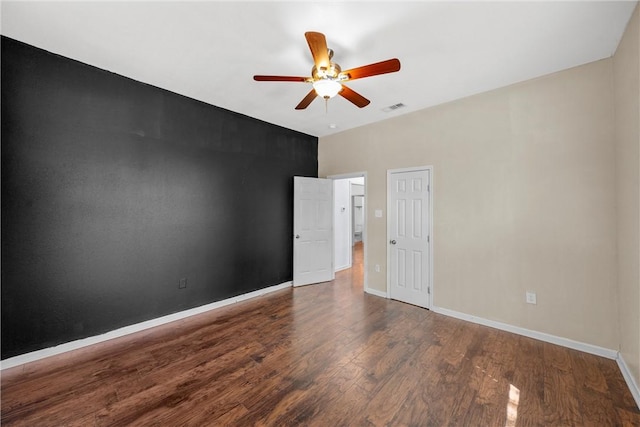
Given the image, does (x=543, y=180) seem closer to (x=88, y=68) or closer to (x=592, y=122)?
(x=592, y=122)

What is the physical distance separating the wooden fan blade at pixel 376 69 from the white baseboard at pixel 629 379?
10.0 feet

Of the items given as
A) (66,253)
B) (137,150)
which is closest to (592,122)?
(137,150)

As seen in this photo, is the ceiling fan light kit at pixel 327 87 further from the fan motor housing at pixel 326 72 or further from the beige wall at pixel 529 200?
the beige wall at pixel 529 200

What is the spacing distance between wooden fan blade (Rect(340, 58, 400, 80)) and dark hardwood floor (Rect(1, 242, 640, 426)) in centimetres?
256

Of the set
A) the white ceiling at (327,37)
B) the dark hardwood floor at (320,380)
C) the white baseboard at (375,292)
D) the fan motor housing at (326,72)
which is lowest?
the dark hardwood floor at (320,380)

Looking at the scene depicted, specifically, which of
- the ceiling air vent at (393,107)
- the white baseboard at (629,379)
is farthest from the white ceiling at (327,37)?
the white baseboard at (629,379)

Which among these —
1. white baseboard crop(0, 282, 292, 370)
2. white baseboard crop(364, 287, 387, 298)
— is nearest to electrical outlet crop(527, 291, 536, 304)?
white baseboard crop(364, 287, 387, 298)

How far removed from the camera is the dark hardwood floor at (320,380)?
180 cm

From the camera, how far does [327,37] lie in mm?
2262

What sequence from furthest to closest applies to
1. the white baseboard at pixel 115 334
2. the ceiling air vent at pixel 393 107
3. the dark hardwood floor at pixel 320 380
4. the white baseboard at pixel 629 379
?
the ceiling air vent at pixel 393 107, the white baseboard at pixel 115 334, the white baseboard at pixel 629 379, the dark hardwood floor at pixel 320 380

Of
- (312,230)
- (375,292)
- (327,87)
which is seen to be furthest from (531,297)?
(312,230)

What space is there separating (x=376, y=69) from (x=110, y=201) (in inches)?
121

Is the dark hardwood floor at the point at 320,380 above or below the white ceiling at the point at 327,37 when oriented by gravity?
below

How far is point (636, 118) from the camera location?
1948mm
